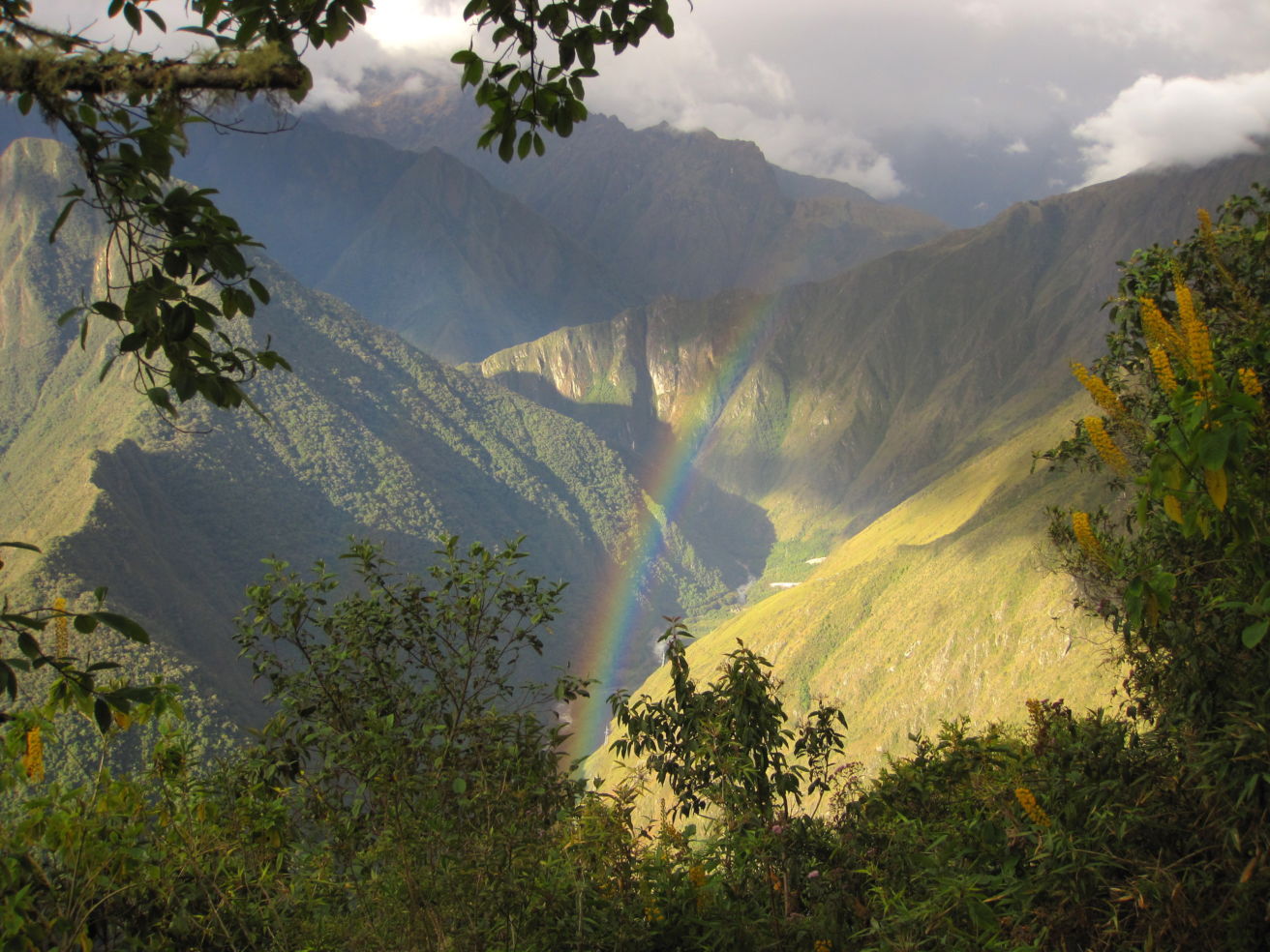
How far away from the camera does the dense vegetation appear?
Answer: 3.58 m

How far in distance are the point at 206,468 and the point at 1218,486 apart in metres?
→ 130

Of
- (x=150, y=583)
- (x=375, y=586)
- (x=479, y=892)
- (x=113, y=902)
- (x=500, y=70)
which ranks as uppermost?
(x=150, y=583)

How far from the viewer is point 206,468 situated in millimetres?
117812

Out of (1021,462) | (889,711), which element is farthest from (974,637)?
(1021,462)

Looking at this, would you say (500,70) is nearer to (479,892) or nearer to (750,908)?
(479,892)

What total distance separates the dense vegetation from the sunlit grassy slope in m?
50.4

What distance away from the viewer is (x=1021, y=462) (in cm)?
10756

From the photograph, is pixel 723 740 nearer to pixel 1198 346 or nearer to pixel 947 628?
pixel 1198 346

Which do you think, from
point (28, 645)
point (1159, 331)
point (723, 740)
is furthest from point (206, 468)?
point (1159, 331)

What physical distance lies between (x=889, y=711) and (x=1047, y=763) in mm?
80786

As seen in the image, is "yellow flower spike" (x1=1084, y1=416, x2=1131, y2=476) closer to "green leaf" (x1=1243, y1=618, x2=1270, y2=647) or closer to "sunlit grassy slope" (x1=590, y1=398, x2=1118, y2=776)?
"green leaf" (x1=1243, y1=618, x2=1270, y2=647)

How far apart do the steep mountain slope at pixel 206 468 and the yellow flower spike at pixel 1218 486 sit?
225ft

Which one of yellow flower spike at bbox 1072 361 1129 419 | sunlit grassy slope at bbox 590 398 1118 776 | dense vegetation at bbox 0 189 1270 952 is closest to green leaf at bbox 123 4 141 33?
dense vegetation at bbox 0 189 1270 952

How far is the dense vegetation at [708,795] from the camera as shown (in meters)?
3.58
